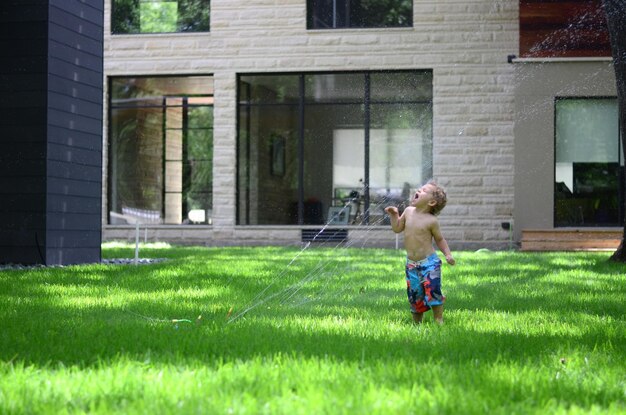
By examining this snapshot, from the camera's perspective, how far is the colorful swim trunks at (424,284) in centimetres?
628

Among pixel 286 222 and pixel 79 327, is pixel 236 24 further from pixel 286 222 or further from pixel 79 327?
pixel 79 327

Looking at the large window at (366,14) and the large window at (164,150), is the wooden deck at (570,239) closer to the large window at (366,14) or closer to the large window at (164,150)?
the large window at (366,14)

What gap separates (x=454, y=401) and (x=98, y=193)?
10.3m

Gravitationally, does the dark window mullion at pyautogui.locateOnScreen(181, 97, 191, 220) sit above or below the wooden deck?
above

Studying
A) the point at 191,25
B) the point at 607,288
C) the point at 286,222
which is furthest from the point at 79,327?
the point at 191,25

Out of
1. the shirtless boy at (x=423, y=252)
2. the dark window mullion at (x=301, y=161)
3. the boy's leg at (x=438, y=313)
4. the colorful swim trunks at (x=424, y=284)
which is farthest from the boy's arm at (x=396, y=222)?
A: the dark window mullion at (x=301, y=161)

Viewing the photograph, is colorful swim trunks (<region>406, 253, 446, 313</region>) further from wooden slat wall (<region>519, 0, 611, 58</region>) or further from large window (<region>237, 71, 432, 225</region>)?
wooden slat wall (<region>519, 0, 611, 58</region>)

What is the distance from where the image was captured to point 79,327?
591 cm

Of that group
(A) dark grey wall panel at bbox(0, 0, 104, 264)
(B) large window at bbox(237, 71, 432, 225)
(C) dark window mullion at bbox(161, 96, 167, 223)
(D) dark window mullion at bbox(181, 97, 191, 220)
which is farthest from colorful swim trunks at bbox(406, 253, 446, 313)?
(C) dark window mullion at bbox(161, 96, 167, 223)

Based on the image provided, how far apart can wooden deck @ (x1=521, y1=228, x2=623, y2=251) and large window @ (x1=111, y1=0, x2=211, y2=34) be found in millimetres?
7923

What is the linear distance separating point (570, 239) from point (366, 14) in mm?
6056

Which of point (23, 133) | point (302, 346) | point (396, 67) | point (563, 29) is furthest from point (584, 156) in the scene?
point (302, 346)

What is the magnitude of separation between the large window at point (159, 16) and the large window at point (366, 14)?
7.72 ft

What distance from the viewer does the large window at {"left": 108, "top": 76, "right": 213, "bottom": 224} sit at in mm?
20516
